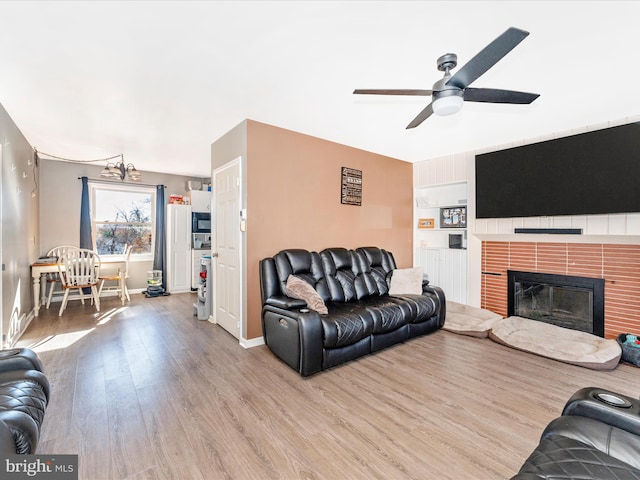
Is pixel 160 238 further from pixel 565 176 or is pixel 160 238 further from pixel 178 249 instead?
pixel 565 176

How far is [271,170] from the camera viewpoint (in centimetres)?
346

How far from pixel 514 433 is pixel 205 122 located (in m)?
4.04

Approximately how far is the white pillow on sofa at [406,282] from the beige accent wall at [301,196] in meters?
0.80

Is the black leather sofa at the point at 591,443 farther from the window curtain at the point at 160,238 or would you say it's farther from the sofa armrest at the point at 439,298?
the window curtain at the point at 160,238

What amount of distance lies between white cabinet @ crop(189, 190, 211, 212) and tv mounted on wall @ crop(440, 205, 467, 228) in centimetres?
491

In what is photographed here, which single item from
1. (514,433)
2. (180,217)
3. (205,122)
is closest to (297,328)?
(514,433)

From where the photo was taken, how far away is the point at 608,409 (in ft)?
4.10

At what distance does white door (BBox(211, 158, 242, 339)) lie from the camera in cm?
345

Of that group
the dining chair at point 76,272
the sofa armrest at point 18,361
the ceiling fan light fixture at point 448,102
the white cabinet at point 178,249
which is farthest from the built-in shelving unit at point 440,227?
the dining chair at point 76,272

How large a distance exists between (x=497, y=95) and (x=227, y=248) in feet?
10.4

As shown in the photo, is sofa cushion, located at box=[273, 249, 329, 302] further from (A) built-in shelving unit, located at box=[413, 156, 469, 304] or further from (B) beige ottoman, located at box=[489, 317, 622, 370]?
(A) built-in shelving unit, located at box=[413, 156, 469, 304]

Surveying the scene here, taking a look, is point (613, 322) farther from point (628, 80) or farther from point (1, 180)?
point (1, 180)

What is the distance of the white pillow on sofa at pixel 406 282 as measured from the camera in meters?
3.82

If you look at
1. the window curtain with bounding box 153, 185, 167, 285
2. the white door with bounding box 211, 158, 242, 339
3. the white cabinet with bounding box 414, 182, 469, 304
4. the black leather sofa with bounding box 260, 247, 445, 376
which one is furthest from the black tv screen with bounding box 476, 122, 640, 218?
the window curtain with bounding box 153, 185, 167, 285
